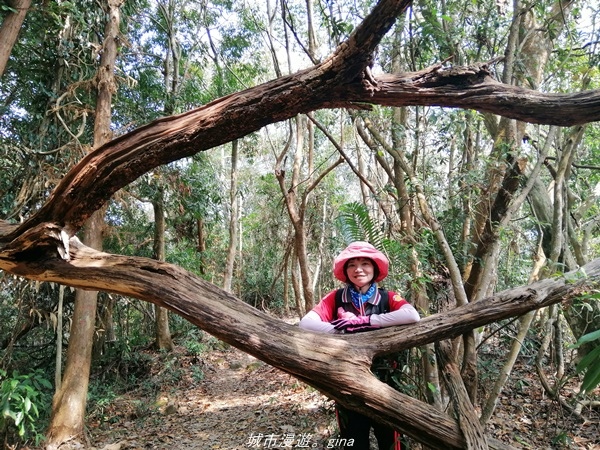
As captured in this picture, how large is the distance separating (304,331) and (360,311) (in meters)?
0.54

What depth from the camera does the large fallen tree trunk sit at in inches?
85.0

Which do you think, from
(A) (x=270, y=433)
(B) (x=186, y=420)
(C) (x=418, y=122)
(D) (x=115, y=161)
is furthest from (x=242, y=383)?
(D) (x=115, y=161)

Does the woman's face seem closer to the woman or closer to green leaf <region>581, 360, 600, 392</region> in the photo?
the woman

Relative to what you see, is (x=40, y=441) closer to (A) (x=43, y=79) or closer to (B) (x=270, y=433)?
(B) (x=270, y=433)

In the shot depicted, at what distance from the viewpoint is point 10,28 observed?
15.4 ft

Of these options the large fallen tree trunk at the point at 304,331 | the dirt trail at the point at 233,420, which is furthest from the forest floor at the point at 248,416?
the large fallen tree trunk at the point at 304,331

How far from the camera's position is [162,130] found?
7.68 feet

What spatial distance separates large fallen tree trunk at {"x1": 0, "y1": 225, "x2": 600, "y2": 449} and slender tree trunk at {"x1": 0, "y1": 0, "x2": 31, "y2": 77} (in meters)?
3.25

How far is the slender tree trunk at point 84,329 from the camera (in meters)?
5.11

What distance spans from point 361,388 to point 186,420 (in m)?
5.02

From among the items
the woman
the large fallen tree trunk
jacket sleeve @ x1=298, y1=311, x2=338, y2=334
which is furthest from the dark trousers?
jacket sleeve @ x1=298, y1=311, x2=338, y2=334

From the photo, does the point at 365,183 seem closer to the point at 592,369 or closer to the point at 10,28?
the point at 592,369

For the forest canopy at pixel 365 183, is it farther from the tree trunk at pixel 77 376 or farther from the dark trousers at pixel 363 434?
the dark trousers at pixel 363 434

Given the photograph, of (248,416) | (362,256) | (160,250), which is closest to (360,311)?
(362,256)
